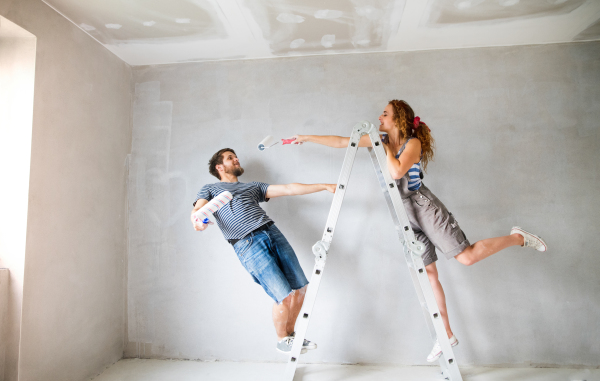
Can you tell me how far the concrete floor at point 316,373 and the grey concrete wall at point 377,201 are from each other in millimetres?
81

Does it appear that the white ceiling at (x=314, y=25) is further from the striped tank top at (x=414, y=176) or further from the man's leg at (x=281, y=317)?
the man's leg at (x=281, y=317)

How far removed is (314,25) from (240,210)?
131 cm

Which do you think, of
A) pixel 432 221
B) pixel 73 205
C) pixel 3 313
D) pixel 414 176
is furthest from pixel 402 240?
pixel 3 313

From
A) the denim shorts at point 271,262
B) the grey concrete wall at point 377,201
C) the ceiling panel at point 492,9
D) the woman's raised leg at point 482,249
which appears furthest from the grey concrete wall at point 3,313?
the ceiling panel at point 492,9

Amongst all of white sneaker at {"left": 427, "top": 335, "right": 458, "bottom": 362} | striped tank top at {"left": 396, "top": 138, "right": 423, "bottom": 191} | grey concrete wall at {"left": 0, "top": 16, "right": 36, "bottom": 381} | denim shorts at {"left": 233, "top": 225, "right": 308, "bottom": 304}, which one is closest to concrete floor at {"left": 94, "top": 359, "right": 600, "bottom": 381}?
white sneaker at {"left": 427, "top": 335, "right": 458, "bottom": 362}

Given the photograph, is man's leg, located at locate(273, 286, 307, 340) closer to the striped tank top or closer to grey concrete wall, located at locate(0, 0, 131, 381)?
the striped tank top

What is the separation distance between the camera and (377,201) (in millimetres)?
2740

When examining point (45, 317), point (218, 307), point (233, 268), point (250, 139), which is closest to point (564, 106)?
point (250, 139)

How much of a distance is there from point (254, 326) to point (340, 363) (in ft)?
2.21

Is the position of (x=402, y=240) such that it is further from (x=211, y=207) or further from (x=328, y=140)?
(x=211, y=207)

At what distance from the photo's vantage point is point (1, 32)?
2029 millimetres

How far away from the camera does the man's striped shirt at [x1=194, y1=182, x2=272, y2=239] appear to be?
2338 millimetres

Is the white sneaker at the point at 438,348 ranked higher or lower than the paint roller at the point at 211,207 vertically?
lower

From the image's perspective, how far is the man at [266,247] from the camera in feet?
7.34
